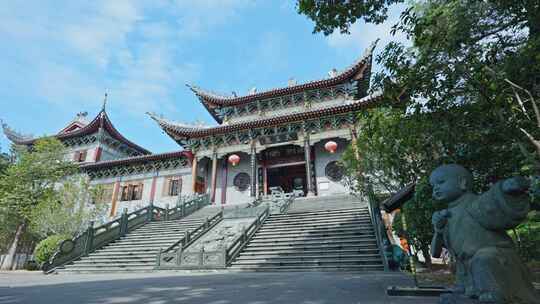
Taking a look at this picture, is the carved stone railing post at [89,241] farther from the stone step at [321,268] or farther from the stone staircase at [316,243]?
the stone step at [321,268]

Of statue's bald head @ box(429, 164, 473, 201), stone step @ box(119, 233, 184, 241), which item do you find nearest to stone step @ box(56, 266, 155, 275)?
stone step @ box(119, 233, 184, 241)

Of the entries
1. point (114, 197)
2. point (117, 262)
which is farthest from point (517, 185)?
point (114, 197)

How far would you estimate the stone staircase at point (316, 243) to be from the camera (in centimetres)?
775

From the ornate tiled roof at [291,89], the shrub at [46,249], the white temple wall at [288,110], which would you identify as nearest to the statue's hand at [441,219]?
the shrub at [46,249]

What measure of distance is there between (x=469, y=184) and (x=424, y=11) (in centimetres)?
516

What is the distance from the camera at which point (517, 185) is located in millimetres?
1956

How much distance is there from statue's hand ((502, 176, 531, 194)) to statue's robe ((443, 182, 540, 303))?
86mm

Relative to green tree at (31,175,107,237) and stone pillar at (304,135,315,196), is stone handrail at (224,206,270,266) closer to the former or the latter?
stone pillar at (304,135,315,196)

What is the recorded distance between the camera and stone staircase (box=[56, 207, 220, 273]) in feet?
31.8

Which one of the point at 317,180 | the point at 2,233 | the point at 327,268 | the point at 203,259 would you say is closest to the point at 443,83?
the point at 327,268

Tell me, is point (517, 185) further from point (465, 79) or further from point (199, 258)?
Result: point (199, 258)

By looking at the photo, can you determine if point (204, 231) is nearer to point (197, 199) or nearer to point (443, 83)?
point (197, 199)

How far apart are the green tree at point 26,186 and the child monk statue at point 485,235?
18.9 m

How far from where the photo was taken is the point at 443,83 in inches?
174
